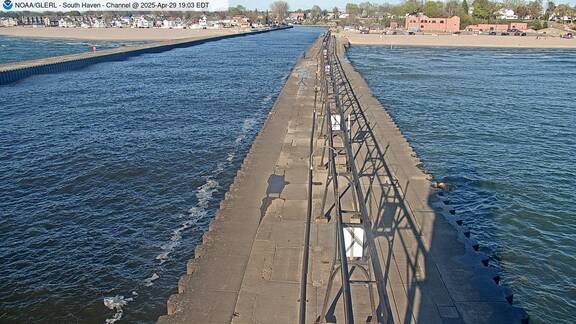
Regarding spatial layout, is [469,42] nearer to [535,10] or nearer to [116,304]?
[535,10]

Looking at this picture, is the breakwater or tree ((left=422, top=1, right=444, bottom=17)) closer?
the breakwater

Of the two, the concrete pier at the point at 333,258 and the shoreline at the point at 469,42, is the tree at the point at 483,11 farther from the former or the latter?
the concrete pier at the point at 333,258

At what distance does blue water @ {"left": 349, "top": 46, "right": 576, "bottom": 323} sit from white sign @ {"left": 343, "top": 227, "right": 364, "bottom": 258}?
23.8ft

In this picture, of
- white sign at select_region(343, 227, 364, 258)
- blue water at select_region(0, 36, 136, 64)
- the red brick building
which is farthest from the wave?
the red brick building

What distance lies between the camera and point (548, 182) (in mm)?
20312

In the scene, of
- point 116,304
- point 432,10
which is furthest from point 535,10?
point 116,304

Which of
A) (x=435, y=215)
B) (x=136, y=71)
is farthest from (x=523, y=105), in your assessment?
(x=136, y=71)

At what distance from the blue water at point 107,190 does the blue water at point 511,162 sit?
9478 millimetres

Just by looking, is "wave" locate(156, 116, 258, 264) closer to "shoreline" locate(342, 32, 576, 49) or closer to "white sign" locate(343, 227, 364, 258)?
"white sign" locate(343, 227, 364, 258)

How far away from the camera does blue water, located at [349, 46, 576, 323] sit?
13.5 m

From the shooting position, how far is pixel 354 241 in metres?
6.71

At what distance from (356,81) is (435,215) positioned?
32.1 metres

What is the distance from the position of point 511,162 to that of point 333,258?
52.9 feet

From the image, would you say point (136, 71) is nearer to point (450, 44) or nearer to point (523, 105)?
point (523, 105)
